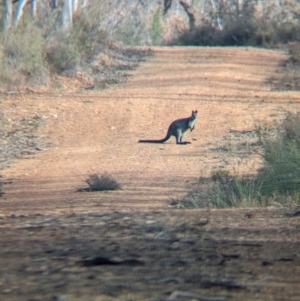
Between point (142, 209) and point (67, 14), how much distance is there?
65.2 ft

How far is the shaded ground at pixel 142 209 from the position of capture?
5257mm

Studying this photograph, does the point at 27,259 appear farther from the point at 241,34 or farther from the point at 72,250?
the point at 241,34

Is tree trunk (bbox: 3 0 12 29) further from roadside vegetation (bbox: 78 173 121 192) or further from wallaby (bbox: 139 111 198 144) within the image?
roadside vegetation (bbox: 78 173 121 192)

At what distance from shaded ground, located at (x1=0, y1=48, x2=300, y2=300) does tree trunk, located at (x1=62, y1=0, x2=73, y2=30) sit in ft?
14.3

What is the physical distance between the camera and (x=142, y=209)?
8844 millimetres

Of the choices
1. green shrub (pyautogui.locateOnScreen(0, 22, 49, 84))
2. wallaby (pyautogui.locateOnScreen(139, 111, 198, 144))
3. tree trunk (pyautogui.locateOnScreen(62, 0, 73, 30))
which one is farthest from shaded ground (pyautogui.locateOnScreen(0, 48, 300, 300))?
tree trunk (pyautogui.locateOnScreen(62, 0, 73, 30))

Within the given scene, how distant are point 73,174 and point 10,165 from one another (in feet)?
6.18

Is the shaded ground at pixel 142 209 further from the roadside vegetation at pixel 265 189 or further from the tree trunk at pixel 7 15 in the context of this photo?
the tree trunk at pixel 7 15

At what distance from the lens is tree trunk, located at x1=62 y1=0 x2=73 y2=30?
87.7 feet

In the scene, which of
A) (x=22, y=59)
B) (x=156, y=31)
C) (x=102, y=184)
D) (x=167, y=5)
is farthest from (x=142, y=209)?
(x=167, y=5)

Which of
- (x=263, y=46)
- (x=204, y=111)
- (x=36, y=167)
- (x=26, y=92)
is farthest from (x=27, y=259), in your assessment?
(x=263, y=46)

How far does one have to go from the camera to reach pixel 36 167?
554 inches

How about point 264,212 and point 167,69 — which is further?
point 167,69

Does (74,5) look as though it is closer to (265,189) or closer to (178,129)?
(178,129)
